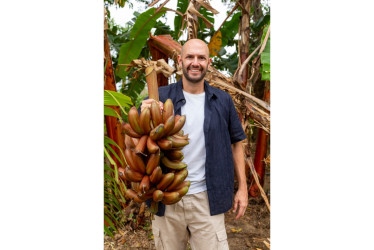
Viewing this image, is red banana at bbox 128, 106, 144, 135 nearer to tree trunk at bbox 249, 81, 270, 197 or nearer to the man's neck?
the man's neck

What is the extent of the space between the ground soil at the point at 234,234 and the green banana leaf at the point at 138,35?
3.38ft

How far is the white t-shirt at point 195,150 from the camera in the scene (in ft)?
3.33

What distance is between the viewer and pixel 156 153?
0.80m

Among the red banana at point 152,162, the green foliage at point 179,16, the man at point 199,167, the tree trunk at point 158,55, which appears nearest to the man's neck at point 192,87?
the man at point 199,167

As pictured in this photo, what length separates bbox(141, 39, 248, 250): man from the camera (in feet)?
3.32

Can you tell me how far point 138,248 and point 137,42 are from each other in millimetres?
1305

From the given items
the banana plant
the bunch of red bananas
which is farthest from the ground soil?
the bunch of red bananas

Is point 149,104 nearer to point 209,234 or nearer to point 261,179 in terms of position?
point 209,234

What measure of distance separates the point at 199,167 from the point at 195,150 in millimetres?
58

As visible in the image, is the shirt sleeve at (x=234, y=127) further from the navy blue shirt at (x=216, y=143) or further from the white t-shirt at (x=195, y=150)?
the white t-shirt at (x=195, y=150)

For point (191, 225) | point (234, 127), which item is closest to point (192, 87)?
point (234, 127)

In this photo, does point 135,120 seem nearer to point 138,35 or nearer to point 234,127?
point 234,127

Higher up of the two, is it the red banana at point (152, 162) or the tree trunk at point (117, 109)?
the tree trunk at point (117, 109)
